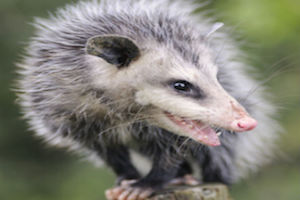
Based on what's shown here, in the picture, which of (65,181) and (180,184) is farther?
(65,181)

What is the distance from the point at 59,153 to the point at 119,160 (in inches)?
126

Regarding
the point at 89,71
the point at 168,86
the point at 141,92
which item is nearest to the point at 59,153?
the point at 89,71

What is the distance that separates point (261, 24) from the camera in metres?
3.65

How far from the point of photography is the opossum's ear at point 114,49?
7.15 ft

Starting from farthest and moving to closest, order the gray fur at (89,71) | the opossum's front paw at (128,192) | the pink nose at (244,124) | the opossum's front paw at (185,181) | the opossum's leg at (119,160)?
the opossum's leg at (119,160) < the opossum's front paw at (185,181) < the opossum's front paw at (128,192) < the gray fur at (89,71) < the pink nose at (244,124)

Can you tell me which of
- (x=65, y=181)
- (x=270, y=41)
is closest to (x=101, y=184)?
(x=65, y=181)

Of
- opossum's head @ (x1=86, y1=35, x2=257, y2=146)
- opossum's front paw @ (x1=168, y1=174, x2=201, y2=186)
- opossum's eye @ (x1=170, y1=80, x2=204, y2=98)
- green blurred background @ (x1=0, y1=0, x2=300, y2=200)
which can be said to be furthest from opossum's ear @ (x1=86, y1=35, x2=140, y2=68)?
green blurred background @ (x1=0, y1=0, x2=300, y2=200)

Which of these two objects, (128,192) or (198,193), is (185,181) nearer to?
(128,192)

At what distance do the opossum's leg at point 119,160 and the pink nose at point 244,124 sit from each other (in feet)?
3.13

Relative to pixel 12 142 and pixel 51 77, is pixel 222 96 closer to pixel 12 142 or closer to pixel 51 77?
pixel 51 77

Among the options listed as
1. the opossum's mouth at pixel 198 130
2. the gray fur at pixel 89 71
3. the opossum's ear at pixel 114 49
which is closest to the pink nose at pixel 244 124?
the opossum's mouth at pixel 198 130

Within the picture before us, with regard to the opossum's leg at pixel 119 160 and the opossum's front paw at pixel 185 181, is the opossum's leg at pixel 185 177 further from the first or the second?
the opossum's leg at pixel 119 160

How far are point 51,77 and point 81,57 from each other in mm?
207

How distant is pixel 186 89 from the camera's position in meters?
2.21
